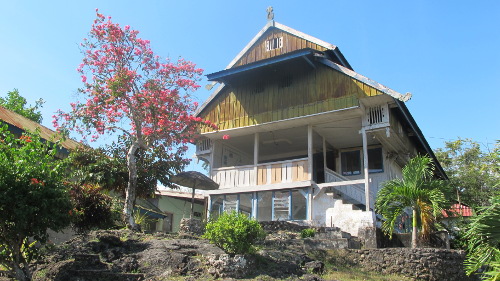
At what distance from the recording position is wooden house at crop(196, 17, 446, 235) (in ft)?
54.2

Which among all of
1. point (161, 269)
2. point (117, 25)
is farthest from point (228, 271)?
point (117, 25)

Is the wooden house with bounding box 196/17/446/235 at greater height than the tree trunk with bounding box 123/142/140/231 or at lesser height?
greater

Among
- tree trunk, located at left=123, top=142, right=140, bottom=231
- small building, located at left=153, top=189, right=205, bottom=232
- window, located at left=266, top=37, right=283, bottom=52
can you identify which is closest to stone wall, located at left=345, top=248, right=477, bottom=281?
tree trunk, located at left=123, top=142, right=140, bottom=231

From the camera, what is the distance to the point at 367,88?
638 inches

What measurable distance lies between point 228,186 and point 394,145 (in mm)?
7266

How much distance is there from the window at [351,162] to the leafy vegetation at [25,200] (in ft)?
46.0

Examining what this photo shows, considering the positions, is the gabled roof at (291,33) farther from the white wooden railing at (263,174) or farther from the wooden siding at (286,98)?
the white wooden railing at (263,174)

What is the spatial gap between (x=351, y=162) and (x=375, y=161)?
1.28 metres

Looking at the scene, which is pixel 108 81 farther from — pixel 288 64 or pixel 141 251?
pixel 288 64

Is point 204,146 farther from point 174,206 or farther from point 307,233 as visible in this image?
point 174,206

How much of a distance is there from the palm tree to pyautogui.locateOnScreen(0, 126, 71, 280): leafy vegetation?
8.38 m

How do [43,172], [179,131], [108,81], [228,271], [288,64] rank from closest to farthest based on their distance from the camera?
[43,172], [228,271], [108,81], [179,131], [288,64]

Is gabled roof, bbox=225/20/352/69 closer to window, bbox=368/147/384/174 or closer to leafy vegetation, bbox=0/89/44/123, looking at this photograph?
window, bbox=368/147/384/174

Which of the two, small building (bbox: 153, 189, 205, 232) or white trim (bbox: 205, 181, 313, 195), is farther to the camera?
small building (bbox: 153, 189, 205, 232)
